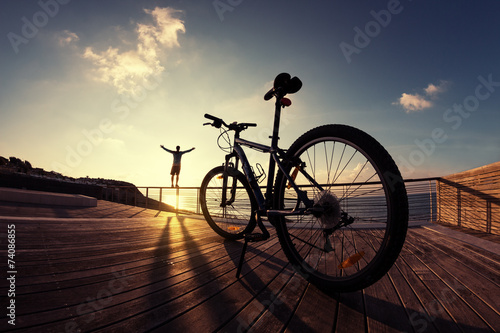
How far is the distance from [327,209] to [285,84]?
99cm

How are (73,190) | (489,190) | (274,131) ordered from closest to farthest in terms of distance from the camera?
(274,131) < (489,190) < (73,190)

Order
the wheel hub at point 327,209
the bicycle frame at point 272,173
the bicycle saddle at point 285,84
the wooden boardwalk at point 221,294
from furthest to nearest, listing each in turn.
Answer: the bicycle saddle at point 285,84 < the bicycle frame at point 272,173 < the wheel hub at point 327,209 < the wooden boardwalk at point 221,294

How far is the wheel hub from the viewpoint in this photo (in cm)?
134

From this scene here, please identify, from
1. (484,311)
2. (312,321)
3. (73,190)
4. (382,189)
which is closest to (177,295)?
(312,321)

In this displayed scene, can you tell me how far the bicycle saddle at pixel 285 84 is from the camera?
68.4 inches

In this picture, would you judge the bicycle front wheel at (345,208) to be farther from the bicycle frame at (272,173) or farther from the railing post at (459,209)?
the railing post at (459,209)

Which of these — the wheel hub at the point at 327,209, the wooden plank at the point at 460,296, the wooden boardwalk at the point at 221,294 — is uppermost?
the wheel hub at the point at 327,209

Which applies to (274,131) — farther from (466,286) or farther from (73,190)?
(73,190)

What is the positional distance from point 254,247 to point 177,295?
1.27 m

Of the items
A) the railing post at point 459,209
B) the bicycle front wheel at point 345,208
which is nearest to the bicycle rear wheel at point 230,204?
the bicycle front wheel at point 345,208

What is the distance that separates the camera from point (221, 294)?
48.6 inches

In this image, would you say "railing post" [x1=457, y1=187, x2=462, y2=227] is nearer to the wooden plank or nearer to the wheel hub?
the wooden plank

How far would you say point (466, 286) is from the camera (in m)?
1.34

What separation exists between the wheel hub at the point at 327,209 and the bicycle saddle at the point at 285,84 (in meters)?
0.84
